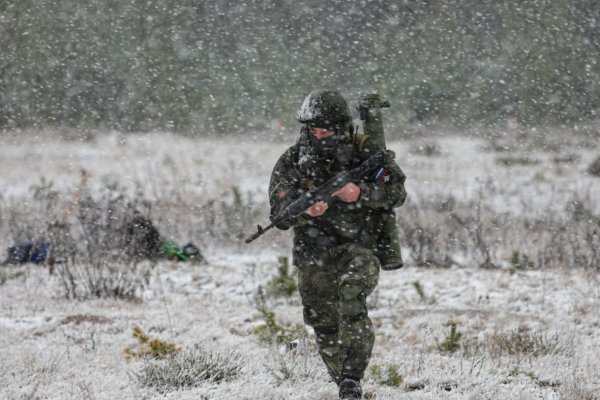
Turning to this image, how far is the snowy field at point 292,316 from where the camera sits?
4.57 meters

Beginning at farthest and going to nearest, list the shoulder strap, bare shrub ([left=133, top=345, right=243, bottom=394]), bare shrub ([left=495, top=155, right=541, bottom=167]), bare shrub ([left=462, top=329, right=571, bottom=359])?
bare shrub ([left=495, top=155, right=541, bottom=167]) < bare shrub ([left=462, top=329, right=571, bottom=359]) < bare shrub ([left=133, top=345, right=243, bottom=394]) < the shoulder strap

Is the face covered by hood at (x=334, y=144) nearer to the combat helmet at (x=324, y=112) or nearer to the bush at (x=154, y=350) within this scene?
the combat helmet at (x=324, y=112)

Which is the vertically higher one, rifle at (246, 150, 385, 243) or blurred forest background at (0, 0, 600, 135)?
blurred forest background at (0, 0, 600, 135)

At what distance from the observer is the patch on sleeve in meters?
4.12

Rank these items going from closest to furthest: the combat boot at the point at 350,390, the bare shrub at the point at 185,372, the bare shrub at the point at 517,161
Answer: the combat boot at the point at 350,390, the bare shrub at the point at 185,372, the bare shrub at the point at 517,161

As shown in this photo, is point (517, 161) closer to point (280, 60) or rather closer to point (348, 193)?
point (348, 193)

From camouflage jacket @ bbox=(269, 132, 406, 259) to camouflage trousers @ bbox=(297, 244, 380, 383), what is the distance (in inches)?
3.8

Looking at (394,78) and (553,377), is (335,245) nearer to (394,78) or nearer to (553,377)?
(553,377)

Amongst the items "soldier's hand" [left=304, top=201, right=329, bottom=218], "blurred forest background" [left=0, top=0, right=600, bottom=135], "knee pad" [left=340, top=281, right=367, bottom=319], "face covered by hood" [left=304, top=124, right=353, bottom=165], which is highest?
"blurred forest background" [left=0, top=0, right=600, bottom=135]

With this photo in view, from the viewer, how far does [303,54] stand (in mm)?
35969

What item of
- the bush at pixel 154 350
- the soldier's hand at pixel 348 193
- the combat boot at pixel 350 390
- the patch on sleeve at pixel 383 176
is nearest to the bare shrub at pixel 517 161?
the bush at pixel 154 350

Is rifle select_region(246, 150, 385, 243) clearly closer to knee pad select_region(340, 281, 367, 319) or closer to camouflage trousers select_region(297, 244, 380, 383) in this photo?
camouflage trousers select_region(297, 244, 380, 383)

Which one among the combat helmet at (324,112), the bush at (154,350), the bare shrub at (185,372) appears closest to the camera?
the combat helmet at (324,112)

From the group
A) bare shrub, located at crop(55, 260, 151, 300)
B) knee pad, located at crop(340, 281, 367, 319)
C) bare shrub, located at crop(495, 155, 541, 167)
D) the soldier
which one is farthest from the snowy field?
bare shrub, located at crop(495, 155, 541, 167)
